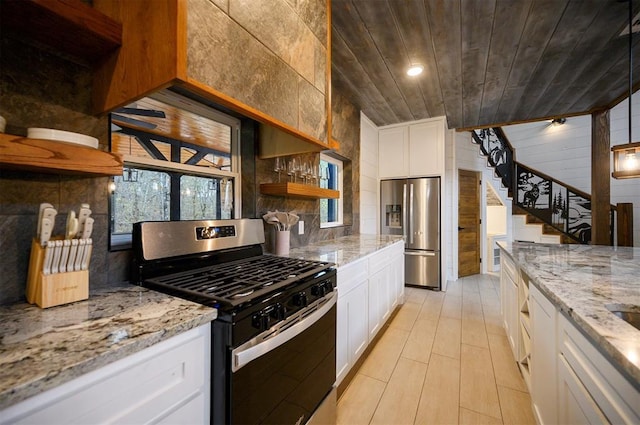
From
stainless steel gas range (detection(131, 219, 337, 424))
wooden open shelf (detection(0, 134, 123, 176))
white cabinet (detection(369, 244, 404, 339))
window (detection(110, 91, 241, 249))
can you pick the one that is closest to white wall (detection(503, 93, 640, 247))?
white cabinet (detection(369, 244, 404, 339))

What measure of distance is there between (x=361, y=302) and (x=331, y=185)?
5.92 ft

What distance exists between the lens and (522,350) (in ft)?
6.17

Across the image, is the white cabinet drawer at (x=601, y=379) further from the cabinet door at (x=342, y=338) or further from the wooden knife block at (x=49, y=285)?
the wooden knife block at (x=49, y=285)

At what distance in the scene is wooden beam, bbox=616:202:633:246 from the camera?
2.97m

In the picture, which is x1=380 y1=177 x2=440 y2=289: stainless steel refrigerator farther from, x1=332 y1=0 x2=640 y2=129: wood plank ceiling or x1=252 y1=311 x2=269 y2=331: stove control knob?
x1=252 y1=311 x2=269 y2=331: stove control knob

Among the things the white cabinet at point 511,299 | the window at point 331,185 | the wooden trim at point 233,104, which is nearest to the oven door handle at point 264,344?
the wooden trim at point 233,104

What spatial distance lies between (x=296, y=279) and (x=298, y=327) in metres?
0.20

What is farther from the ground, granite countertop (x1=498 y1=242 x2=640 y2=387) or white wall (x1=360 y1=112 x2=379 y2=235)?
white wall (x1=360 y1=112 x2=379 y2=235)

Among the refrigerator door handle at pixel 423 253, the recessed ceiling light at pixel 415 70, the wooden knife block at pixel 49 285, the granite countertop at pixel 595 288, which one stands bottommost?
the refrigerator door handle at pixel 423 253

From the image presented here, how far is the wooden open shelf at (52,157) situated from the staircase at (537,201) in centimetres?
547

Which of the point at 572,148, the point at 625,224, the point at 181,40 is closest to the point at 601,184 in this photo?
the point at 625,224

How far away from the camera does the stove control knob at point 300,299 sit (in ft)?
3.92

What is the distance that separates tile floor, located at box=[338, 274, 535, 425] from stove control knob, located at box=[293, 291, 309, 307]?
905mm

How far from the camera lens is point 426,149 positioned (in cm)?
410
